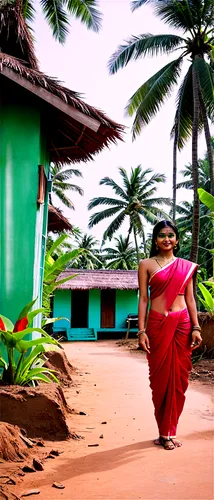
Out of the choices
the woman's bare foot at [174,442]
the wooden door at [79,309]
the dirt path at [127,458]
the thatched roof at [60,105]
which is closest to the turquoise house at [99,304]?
the wooden door at [79,309]

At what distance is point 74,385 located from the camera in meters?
7.17

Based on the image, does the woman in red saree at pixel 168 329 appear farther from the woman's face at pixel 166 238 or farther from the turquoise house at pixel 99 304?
the turquoise house at pixel 99 304

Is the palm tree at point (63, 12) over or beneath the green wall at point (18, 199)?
over

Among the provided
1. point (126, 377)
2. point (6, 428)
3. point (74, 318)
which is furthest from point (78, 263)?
point (6, 428)

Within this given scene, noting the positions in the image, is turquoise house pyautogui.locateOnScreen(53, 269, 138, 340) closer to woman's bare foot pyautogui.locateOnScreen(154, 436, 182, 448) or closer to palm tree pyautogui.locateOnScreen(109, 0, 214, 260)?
palm tree pyautogui.locateOnScreen(109, 0, 214, 260)

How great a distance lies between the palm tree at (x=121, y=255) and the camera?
32.2 metres

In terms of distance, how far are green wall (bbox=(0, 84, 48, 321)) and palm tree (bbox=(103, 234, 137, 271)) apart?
2680cm

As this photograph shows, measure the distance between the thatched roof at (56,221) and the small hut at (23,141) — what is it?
265 cm

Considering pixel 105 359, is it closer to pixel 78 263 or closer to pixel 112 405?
pixel 112 405

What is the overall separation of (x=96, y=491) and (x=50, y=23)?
12.6 meters

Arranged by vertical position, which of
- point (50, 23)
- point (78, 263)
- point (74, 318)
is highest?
point (50, 23)

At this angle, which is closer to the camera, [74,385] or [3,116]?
[3,116]

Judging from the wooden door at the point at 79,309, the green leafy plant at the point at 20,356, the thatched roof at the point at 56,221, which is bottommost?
the wooden door at the point at 79,309

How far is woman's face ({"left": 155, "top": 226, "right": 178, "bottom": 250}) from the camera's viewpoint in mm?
3928
